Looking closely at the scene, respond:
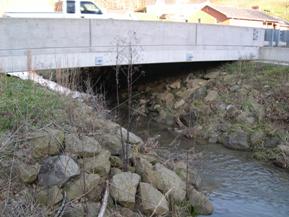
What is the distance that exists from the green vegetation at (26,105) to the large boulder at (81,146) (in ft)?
2.11

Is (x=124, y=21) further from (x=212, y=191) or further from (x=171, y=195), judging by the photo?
(x=171, y=195)

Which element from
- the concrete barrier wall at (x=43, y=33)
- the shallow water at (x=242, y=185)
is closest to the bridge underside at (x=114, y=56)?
the concrete barrier wall at (x=43, y=33)

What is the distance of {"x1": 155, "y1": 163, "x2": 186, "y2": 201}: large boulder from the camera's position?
7857mm

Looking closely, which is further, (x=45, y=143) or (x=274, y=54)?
(x=274, y=54)

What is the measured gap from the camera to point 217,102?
1579cm

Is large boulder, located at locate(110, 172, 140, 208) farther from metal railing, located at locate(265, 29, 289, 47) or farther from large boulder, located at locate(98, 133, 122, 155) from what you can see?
metal railing, located at locate(265, 29, 289, 47)

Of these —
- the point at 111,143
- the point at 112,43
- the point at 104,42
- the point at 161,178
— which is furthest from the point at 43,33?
the point at 161,178

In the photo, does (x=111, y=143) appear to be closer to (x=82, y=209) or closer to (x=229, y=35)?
(x=82, y=209)

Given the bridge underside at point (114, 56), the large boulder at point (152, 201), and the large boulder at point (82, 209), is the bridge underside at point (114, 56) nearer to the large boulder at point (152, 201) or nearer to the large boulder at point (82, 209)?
the large boulder at point (152, 201)

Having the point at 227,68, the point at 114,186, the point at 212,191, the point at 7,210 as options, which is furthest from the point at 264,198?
the point at 227,68

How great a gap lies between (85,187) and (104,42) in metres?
7.39

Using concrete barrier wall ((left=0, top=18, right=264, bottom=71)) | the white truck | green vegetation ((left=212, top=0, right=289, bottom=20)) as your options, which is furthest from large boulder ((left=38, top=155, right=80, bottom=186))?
green vegetation ((left=212, top=0, right=289, bottom=20))

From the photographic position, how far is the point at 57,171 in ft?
22.0

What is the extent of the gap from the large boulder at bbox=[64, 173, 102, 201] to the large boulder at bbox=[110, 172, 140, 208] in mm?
238
